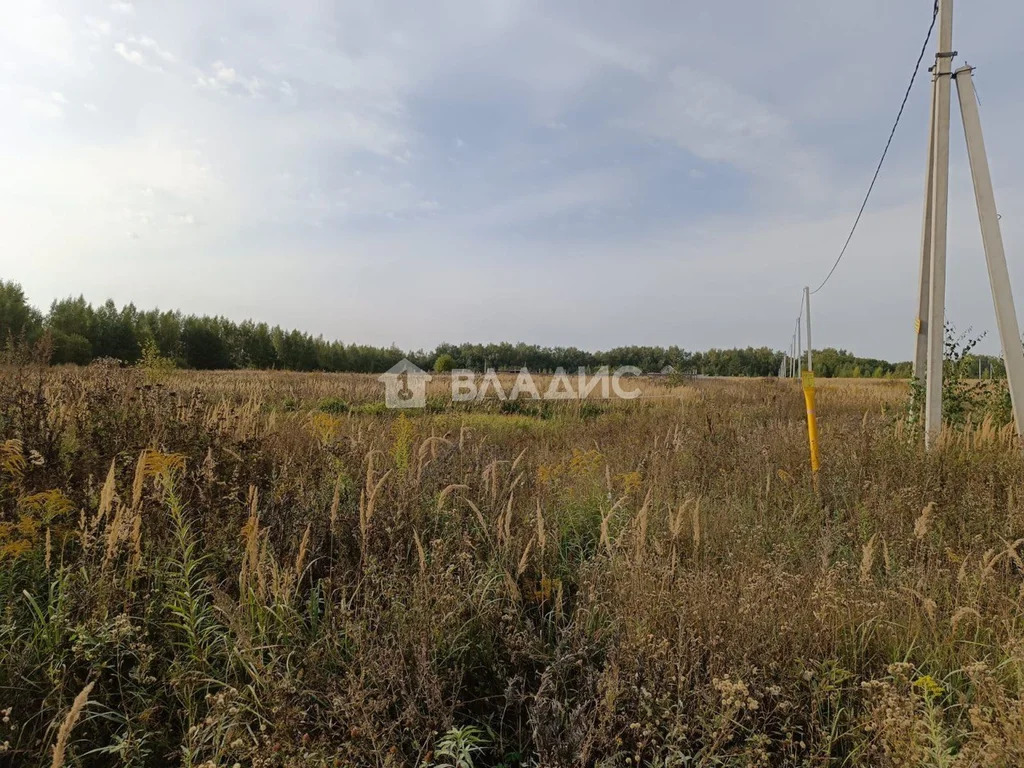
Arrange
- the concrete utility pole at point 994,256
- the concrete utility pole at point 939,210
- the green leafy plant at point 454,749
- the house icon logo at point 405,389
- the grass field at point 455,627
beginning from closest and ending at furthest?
the green leafy plant at point 454,749 < the grass field at point 455,627 < the concrete utility pole at point 994,256 < the concrete utility pole at point 939,210 < the house icon logo at point 405,389

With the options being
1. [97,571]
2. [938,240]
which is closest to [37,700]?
[97,571]

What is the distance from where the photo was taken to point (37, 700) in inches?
75.5

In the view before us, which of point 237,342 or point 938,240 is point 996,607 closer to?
point 938,240

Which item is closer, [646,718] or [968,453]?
[646,718]

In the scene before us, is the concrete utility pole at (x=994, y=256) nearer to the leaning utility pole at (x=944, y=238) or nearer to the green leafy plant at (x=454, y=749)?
the leaning utility pole at (x=944, y=238)

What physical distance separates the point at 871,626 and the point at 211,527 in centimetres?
344

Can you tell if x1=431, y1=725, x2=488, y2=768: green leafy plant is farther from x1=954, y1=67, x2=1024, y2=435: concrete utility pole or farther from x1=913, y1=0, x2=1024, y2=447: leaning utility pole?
x1=954, y1=67, x2=1024, y2=435: concrete utility pole

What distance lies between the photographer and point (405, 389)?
16328 millimetres

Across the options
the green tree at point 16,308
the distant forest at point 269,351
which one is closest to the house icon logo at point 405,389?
the distant forest at point 269,351

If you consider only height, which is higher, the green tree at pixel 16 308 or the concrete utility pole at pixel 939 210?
the green tree at pixel 16 308

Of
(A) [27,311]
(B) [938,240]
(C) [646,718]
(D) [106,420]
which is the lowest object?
(C) [646,718]

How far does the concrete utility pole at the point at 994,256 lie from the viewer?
5.55 meters

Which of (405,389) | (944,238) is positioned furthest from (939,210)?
(405,389)

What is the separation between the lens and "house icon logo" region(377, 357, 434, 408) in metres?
13.7
